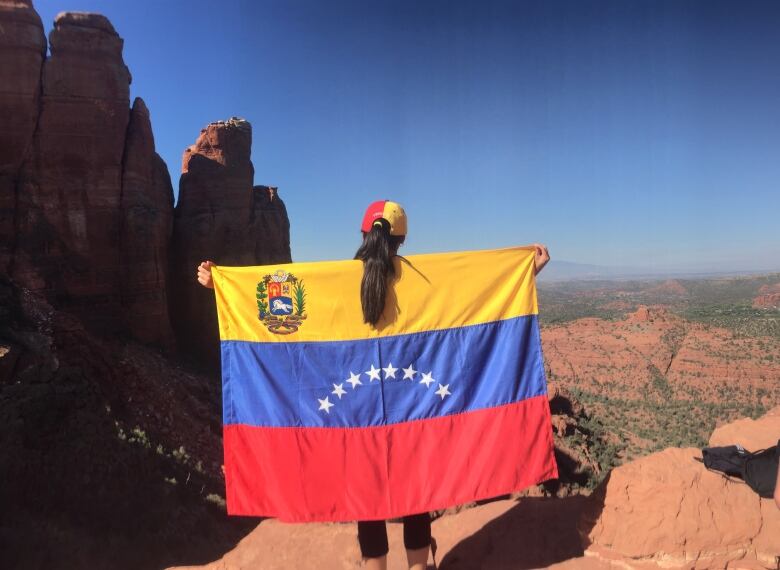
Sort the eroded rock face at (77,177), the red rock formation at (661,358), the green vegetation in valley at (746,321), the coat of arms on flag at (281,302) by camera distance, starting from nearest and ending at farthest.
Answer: the coat of arms on flag at (281,302)
the eroded rock face at (77,177)
the red rock formation at (661,358)
the green vegetation in valley at (746,321)

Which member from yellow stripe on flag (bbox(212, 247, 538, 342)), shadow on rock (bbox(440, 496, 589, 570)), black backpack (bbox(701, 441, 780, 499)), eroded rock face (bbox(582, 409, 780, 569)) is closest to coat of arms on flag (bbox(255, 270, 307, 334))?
yellow stripe on flag (bbox(212, 247, 538, 342))

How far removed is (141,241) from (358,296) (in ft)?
60.5

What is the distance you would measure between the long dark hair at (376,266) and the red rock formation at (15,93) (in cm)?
1770

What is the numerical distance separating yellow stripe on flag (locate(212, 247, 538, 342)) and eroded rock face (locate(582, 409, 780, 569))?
1829mm

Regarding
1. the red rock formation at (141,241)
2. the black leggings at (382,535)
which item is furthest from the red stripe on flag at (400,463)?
the red rock formation at (141,241)

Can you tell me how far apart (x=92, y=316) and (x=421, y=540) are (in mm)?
18487

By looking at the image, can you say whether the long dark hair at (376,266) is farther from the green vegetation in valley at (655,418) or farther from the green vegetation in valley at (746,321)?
the green vegetation in valley at (746,321)

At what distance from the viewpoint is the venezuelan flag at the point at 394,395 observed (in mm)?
3783

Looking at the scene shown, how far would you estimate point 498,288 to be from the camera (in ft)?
13.1

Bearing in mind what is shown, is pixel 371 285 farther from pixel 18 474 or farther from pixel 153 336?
pixel 153 336

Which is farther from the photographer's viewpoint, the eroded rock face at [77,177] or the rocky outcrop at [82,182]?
the eroded rock face at [77,177]

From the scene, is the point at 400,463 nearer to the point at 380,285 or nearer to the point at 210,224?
the point at 380,285

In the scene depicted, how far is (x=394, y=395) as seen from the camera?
3852 millimetres

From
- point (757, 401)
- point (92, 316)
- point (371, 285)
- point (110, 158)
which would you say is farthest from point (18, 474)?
point (757, 401)
